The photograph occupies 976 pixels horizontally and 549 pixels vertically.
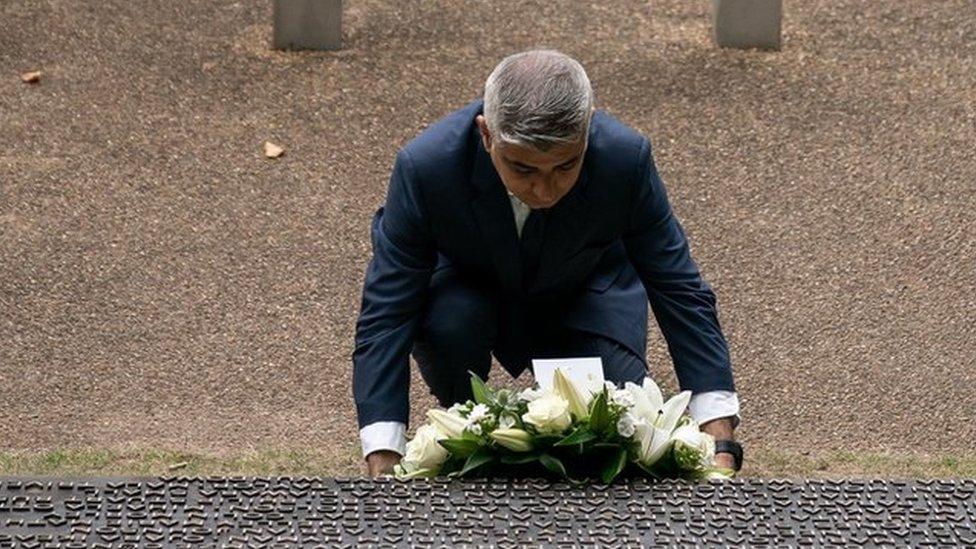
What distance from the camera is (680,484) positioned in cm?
323

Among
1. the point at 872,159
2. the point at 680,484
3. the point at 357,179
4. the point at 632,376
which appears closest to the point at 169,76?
the point at 357,179

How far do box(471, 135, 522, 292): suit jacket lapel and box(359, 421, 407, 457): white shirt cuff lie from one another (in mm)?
523

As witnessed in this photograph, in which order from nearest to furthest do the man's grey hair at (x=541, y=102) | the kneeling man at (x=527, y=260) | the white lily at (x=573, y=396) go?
the white lily at (x=573, y=396), the man's grey hair at (x=541, y=102), the kneeling man at (x=527, y=260)

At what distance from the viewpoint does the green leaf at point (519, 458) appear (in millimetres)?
3256

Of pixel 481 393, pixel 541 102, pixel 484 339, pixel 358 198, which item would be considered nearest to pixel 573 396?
pixel 481 393

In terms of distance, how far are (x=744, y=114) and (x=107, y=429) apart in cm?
288

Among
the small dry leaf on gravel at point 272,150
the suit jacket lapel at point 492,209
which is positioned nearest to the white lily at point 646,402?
the suit jacket lapel at point 492,209

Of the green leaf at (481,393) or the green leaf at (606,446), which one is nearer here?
the green leaf at (606,446)

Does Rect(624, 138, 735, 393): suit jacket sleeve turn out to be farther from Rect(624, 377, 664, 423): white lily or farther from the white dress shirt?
Rect(624, 377, 664, 423): white lily

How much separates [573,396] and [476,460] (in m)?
0.21

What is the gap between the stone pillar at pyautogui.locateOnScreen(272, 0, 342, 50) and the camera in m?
7.44

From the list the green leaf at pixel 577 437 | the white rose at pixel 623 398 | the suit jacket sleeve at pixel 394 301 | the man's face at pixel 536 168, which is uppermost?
the man's face at pixel 536 168

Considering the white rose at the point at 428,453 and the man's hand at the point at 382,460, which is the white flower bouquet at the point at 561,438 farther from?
the man's hand at the point at 382,460

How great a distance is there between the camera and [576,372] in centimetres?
344
